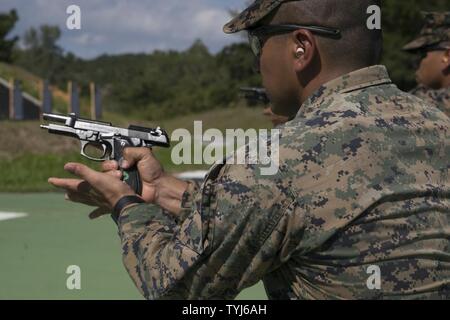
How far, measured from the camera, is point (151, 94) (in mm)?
66438

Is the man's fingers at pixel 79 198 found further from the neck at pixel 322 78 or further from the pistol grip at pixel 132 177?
the neck at pixel 322 78

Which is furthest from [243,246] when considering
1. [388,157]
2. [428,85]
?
[428,85]

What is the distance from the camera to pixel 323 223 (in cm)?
204

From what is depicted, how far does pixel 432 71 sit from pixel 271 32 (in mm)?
4532

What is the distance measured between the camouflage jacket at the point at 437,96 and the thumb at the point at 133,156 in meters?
3.60

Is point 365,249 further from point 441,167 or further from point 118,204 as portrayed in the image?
point 118,204

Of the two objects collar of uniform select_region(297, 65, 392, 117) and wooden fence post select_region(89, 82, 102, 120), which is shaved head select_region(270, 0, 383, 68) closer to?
collar of uniform select_region(297, 65, 392, 117)

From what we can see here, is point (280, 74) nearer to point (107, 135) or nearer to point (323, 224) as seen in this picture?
point (323, 224)

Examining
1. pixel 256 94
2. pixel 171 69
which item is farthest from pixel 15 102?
pixel 171 69

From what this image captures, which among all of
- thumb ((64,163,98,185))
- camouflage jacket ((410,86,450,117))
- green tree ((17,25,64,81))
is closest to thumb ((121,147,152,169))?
thumb ((64,163,98,185))

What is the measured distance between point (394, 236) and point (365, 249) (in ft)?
0.27

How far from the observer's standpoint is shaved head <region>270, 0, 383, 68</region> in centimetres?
220

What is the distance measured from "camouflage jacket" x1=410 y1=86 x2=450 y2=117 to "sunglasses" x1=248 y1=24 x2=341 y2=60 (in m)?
4.05
